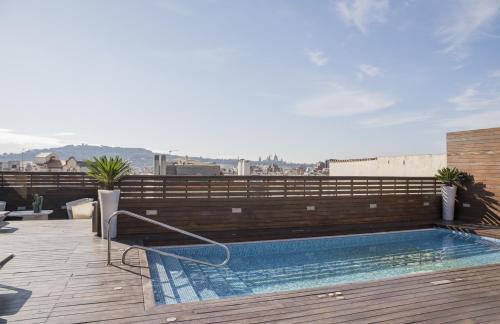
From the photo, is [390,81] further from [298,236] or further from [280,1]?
[298,236]

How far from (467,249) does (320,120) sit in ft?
44.5

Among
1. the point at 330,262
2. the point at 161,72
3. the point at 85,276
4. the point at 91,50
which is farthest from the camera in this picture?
the point at 161,72

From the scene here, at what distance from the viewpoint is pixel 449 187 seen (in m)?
9.91

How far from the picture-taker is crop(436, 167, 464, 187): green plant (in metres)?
9.87

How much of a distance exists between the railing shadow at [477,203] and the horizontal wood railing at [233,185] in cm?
79

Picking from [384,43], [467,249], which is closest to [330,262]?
[467,249]

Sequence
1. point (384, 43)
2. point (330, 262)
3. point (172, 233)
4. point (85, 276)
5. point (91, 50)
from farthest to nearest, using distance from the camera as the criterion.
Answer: point (384, 43) < point (91, 50) < point (172, 233) < point (330, 262) < point (85, 276)

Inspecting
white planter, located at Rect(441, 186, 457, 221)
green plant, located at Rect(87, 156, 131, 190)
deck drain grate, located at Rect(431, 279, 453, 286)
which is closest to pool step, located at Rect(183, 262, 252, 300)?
green plant, located at Rect(87, 156, 131, 190)

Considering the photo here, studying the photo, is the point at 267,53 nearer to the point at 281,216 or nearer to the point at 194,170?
the point at 281,216

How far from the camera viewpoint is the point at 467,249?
754 centimetres

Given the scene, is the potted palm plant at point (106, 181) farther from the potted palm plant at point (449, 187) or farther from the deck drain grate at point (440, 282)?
the potted palm plant at point (449, 187)

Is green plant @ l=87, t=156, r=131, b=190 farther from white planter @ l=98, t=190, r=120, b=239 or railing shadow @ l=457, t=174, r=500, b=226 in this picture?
railing shadow @ l=457, t=174, r=500, b=226

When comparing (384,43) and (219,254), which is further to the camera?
(384,43)

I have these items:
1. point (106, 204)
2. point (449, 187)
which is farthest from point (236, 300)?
point (449, 187)
